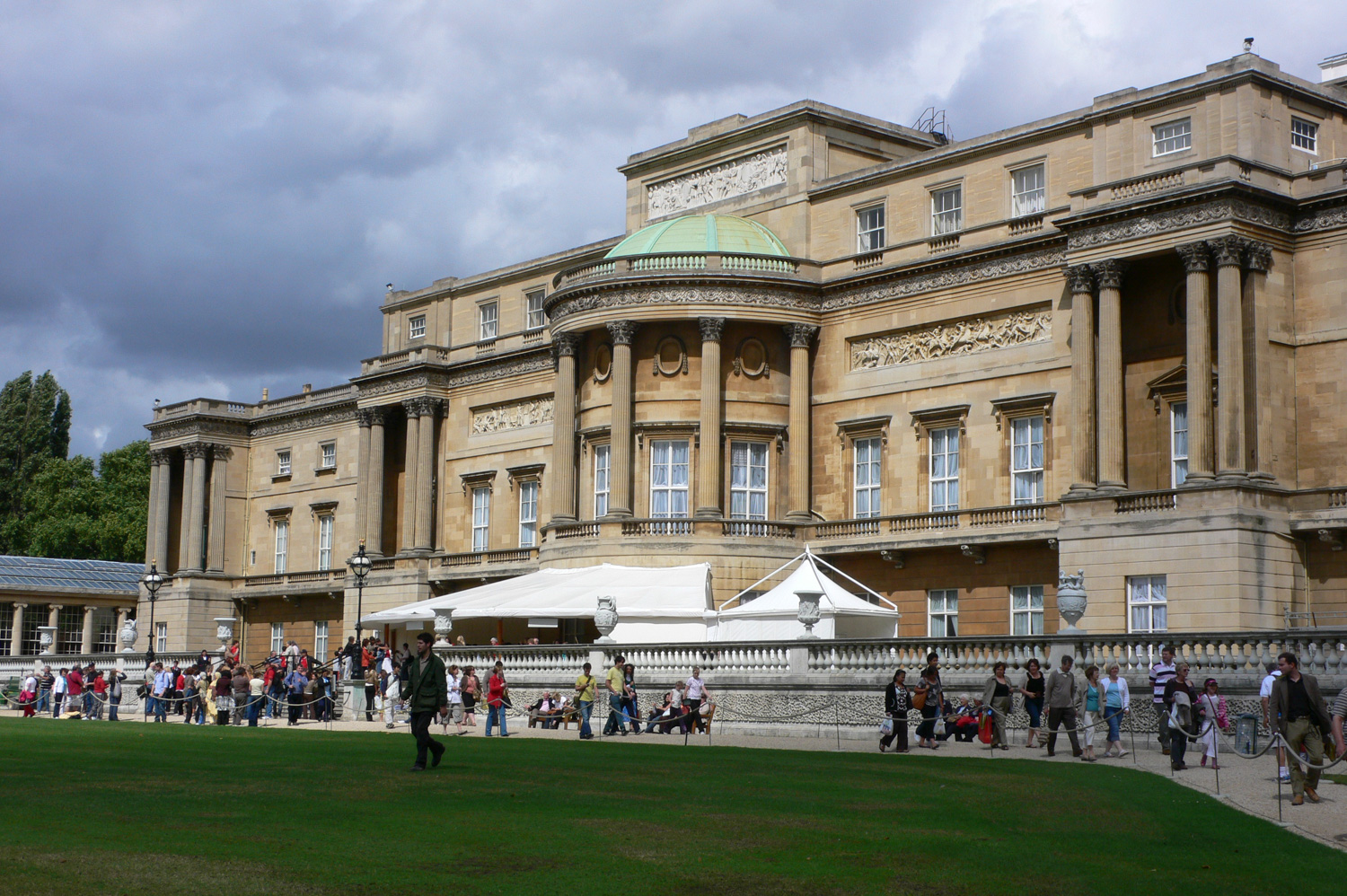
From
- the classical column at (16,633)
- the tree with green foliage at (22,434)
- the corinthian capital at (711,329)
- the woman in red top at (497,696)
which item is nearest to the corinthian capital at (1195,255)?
the corinthian capital at (711,329)

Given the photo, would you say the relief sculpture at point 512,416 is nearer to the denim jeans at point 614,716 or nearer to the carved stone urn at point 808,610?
the denim jeans at point 614,716

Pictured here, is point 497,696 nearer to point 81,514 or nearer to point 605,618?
point 605,618

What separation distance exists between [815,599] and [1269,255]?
13.7 metres

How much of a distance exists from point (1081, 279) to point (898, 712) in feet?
52.7

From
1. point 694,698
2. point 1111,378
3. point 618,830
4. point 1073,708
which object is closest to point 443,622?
point 694,698

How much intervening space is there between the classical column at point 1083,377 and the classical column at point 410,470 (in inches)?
1076

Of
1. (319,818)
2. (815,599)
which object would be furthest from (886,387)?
(319,818)

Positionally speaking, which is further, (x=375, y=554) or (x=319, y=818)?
(x=375, y=554)

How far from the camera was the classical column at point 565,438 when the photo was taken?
160 feet

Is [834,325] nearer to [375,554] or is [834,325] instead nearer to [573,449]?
[573,449]

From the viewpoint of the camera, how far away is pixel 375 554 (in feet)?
196

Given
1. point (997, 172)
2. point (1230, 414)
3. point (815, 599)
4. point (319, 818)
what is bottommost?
point (319, 818)

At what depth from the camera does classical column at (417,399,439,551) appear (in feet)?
192

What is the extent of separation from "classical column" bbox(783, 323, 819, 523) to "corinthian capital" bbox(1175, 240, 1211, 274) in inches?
500
